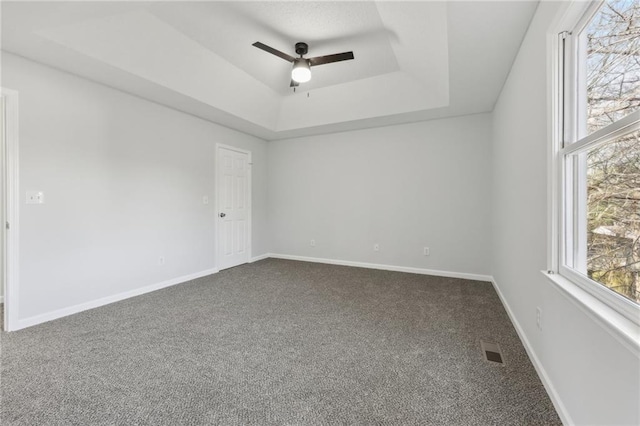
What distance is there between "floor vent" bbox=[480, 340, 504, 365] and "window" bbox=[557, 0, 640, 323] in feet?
2.82

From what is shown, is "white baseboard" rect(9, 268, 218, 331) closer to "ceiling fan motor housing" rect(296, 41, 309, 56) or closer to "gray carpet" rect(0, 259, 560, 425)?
"gray carpet" rect(0, 259, 560, 425)

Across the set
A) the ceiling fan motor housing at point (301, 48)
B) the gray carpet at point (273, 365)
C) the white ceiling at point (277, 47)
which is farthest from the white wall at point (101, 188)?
the ceiling fan motor housing at point (301, 48)

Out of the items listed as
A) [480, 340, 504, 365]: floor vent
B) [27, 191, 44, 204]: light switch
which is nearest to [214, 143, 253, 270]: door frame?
[27, 191, 44, 204]: light switch

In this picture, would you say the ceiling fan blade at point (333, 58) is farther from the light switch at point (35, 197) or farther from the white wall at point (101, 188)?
the light switch at point (35, 197)

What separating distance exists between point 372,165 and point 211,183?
2.76 metres

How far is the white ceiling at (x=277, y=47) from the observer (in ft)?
6.88

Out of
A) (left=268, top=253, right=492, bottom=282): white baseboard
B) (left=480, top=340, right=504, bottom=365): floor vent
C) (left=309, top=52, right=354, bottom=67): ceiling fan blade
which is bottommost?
(left=480, top=340, right=504, bottom=365): floor vent

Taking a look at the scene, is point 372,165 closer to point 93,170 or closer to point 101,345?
point 93,170

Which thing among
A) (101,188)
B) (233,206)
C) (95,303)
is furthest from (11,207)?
(233,206)

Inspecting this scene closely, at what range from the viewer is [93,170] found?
3053mm

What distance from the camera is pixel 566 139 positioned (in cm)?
154

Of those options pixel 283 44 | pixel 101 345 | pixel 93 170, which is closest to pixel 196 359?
pixel 101 345

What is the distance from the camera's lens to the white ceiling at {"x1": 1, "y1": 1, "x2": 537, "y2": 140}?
82.6 inches

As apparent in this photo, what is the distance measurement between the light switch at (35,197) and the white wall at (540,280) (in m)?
4.22
